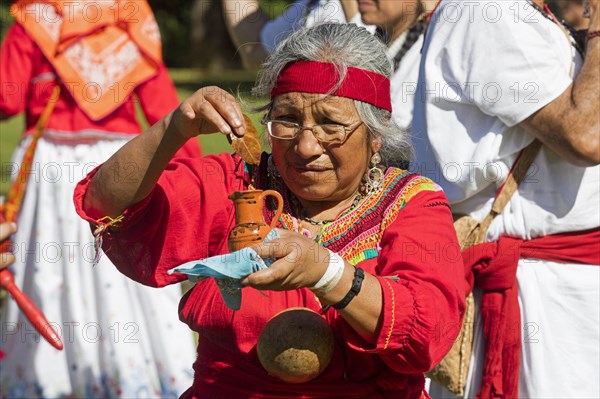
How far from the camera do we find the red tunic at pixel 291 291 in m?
2.60

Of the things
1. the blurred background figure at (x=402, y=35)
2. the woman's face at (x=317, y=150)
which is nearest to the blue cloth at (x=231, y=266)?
the woman's face at (x=317, y=150)

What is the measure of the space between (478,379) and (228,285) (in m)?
1.41

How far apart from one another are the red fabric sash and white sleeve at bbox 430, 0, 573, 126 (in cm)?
42

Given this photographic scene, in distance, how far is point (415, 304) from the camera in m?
2.51

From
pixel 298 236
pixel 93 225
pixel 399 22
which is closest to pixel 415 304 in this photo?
pixel 298 236

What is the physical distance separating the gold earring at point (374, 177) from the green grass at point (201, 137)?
1.18 ft

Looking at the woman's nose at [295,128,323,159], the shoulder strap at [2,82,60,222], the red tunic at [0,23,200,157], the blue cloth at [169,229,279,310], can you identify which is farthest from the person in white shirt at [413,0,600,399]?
the shoulder strap at [2,82,60,222]

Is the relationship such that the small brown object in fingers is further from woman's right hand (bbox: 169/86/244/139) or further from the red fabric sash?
the red fabric sash

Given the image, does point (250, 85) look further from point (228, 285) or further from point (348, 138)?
point (228, 285)

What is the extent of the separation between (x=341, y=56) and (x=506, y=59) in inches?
27.5

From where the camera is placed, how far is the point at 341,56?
278cm

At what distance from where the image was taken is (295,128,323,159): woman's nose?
267 centimetres

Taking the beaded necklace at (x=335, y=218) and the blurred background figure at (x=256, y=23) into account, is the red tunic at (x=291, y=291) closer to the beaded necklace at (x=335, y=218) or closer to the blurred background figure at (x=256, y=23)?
the beaded necklace at (x=335, y=218)

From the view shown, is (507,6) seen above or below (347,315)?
above
